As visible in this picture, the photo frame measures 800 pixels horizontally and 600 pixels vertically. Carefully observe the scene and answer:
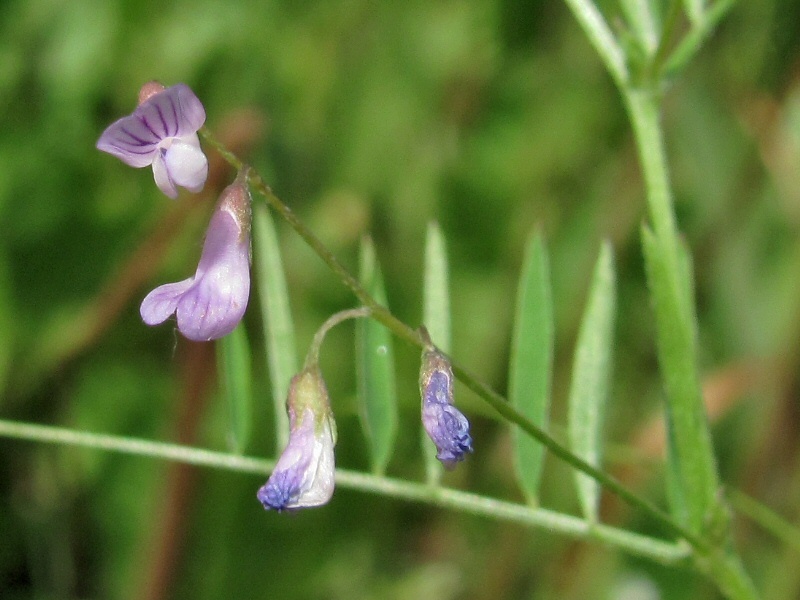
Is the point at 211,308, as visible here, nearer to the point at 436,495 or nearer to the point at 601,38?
the point at 436,495

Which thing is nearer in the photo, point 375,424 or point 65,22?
point 375,424

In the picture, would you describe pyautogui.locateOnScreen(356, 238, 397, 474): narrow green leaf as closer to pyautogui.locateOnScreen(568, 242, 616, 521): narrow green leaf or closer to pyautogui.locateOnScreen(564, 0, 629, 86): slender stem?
pyautogui.locateOnScreen(568, 242, 616, 521): narrow green leaf

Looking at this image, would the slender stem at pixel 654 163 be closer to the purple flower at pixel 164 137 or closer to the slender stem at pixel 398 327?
the slender stem at pixel 398 327

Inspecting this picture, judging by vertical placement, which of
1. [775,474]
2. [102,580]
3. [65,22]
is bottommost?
[102,580]

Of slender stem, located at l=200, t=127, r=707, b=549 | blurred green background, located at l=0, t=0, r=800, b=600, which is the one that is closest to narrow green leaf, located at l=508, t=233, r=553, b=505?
slender stem, located at l=200, t=127, r=707, b=549

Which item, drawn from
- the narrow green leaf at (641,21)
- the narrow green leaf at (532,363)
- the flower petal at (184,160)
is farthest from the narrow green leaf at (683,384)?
the flower petal at (184,160)

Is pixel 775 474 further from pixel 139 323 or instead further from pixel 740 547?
pixel 139 323

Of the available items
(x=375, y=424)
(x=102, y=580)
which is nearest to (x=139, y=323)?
(x=102, y=580)

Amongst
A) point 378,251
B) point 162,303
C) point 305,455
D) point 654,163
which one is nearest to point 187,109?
point 162,303
